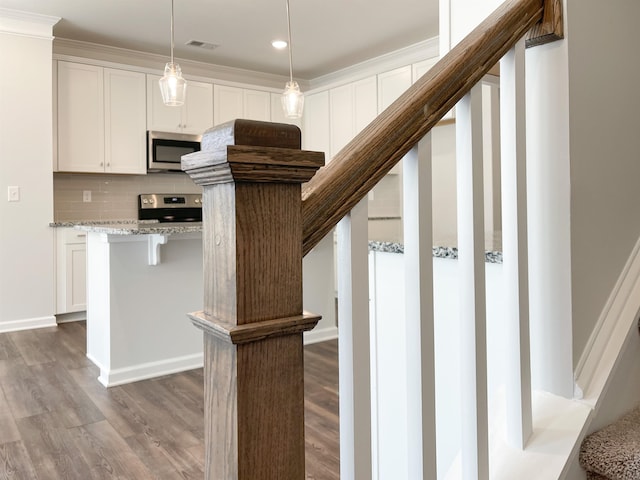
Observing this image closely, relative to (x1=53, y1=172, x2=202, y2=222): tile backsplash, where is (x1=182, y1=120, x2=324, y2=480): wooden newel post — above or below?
below

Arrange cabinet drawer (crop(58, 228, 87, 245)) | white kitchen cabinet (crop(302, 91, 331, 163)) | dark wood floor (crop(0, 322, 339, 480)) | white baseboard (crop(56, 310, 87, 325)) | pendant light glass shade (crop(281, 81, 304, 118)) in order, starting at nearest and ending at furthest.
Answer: dark wood floor (crop(0, 322, 339, 480))
pendant light glass shade (crop(281, 81, 304, 118))
cabinet drawer (crop(58, 228, 87, 245))
white baseboard (crop(56, 310, 87, 325))
white kitchen cabinet (crop(302, 91, 331, 163))

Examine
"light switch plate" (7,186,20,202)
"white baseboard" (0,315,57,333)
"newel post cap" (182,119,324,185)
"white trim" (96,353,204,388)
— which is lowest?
"white trim" (96,353,204,388)

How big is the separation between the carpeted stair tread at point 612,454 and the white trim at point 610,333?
0.07m

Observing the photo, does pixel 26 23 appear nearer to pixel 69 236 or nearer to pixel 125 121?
pixel 125 121

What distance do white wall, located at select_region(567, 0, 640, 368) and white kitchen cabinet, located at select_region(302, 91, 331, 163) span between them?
4901mm

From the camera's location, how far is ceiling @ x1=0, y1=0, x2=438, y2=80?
4.07 meters

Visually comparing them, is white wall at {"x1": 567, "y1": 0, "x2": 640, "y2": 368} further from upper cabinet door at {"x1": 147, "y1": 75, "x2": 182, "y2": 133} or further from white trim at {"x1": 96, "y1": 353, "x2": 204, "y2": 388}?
upper cabinet door at {"x1": 147, "y1": 75, "x2": 182, "y2": 133}

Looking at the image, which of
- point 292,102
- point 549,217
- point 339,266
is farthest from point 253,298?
point 292,102

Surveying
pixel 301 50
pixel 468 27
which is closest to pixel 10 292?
pixel 301 50

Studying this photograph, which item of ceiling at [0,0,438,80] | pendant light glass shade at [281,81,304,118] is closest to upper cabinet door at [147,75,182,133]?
ceiling at [0,0,438,80]

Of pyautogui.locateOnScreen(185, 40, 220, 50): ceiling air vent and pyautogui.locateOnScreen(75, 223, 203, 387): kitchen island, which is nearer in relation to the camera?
pyautogui.locateOnScreen(75, 223, 203, 387): kitchen island

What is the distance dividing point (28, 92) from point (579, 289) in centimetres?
463

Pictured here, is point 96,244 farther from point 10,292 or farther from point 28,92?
point 28,92

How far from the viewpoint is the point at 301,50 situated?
523 cm
